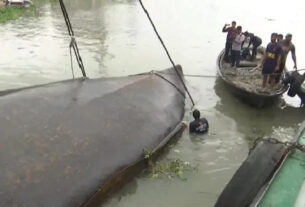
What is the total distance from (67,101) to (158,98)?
249 centimetres

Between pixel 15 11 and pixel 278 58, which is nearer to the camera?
pixel 278 58

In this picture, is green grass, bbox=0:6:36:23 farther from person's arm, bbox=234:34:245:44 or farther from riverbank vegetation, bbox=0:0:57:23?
person's arm, bbox=234:34:245:44

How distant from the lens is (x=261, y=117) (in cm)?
1052

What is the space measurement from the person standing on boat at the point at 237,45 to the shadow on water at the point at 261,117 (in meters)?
1.34

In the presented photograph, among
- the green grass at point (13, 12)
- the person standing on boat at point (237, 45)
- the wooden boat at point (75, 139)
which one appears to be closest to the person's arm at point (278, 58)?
the person standing on boat at point (237, 45)

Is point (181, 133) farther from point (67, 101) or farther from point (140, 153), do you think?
point (67, 101)

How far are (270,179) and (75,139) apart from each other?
2.86m

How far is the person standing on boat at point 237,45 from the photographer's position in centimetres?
1244

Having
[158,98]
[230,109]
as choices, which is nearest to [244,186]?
[158,98]

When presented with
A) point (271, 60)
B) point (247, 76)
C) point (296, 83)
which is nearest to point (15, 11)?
point (247, 76)

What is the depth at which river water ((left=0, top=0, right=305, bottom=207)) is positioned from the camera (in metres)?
7.31

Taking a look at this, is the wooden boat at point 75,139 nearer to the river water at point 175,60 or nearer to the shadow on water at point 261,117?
the river water at point 175,60

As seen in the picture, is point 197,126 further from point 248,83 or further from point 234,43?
point 234,43

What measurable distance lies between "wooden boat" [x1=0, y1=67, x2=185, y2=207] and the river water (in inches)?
36.5
